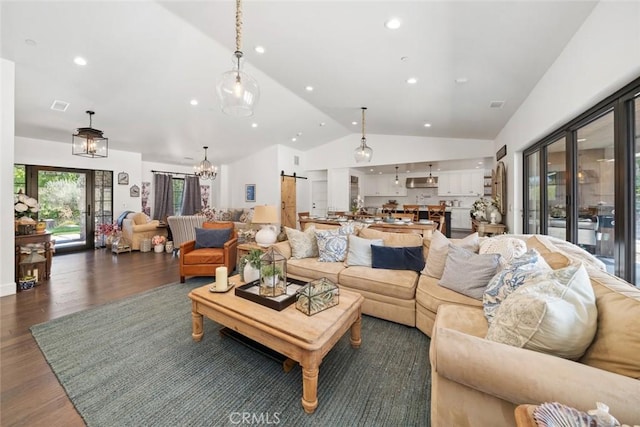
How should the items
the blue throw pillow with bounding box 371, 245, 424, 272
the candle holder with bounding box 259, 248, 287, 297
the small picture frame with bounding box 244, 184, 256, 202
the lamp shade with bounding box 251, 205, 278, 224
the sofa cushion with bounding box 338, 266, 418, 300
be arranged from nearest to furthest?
the candle holder with bounding box 259, 248, 287, 297
the sofa cushion with bounding box 338, 266, 418, 300
the blue throw pillow with bounding box 371, 245, 424, 272
the lamp shade with bounding box 251, 205, 278, 224
the small picture frame with bounding box 244, 184, 256, 202

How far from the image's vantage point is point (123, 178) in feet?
22.5

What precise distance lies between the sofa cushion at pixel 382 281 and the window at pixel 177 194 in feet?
26.1

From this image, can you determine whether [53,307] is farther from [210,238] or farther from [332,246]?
[332,246]

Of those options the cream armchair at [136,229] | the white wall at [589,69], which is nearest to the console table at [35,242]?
the cream armchair at [136,229]

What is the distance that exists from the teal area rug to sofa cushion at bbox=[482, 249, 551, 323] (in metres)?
0.70

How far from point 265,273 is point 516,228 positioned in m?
4.33

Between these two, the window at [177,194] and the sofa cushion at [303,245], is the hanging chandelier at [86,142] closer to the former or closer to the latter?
the sofa cushion at [303,245]

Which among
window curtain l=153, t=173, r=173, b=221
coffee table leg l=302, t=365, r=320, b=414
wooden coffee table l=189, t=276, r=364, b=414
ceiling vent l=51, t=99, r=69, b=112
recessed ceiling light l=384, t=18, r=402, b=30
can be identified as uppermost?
ceiling vent l=51, t=99, r=69, b=112

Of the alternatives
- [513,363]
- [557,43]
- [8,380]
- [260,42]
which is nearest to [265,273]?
[513,363]

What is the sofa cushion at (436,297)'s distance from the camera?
84.4 inches

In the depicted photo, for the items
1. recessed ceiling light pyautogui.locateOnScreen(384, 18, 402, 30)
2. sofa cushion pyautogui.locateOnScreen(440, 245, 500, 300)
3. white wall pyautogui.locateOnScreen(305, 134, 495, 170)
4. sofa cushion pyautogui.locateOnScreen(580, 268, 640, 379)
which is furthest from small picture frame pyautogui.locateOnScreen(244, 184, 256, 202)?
sofa cushion pyautogui.locateOnScreen(580, 268, 640, 379)

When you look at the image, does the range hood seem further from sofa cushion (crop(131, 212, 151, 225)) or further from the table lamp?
sofa cushion (crop(131, 212, 151, 225))

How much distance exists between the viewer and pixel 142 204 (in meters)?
7.93

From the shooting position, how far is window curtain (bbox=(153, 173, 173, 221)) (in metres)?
8.27
